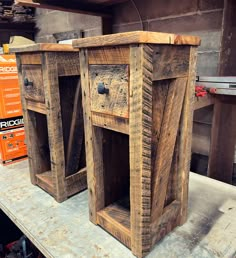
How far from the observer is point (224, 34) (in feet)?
3.92

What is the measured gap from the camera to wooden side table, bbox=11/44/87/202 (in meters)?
1.04

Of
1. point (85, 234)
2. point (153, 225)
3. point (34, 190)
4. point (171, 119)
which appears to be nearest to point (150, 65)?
point (171, 119)

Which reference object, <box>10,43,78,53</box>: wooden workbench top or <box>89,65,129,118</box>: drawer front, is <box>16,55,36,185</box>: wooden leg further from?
<box>89,65,129,118</box>: drawer front

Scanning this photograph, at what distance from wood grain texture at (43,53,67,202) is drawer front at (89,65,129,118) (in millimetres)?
265

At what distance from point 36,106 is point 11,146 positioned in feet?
1.97

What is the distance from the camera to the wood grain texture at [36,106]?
1.13 m

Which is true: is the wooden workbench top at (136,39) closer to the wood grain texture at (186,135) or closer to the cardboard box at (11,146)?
the wood grain texture at (186,135)

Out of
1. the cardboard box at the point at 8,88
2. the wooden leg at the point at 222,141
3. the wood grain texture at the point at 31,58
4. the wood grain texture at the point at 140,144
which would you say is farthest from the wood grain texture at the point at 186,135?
the cardboard box at the point at 8,88

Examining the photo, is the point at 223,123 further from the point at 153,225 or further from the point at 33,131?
the point at 33,131

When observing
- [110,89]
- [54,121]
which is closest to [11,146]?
[54,121]

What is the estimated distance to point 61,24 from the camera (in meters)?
2.23

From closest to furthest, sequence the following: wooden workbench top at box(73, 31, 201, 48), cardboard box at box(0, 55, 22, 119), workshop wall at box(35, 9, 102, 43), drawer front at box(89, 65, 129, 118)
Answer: wooden workbench top at box(73, 31, 201, 48)
drawer front at box(89, 65, 129, 118)
cardboard box at box(0, 55, 22, 119)
workshop wall at box(35, 9, 102, 43)

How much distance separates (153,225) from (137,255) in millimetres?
115

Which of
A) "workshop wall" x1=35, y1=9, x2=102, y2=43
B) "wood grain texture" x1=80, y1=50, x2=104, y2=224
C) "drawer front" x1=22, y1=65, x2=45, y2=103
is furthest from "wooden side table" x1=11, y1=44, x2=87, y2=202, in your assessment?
"workshop wall" x1=35, y1=9, x2=102, y2=43
